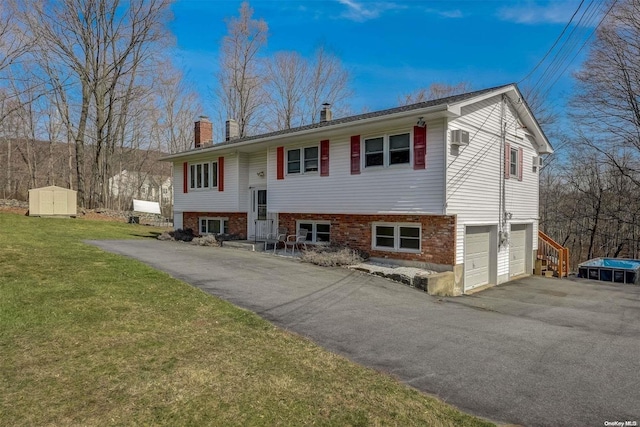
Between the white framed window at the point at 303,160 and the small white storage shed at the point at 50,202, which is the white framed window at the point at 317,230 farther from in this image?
the small white storage shed at the point at 50,202

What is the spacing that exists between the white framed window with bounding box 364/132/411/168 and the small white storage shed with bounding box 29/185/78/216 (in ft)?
74.5

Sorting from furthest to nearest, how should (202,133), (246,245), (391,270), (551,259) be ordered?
1. (202,133)
2. (551,259)
3. (246,245)
4. (391,270)

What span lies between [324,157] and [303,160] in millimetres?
1114

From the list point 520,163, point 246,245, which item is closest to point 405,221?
point 520,163

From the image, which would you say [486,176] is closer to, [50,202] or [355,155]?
[355,155]

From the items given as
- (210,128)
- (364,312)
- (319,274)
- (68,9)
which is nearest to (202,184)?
(210,128)

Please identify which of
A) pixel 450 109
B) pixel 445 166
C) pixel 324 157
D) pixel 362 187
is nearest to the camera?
pixel 450 109

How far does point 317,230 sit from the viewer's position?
567 inches

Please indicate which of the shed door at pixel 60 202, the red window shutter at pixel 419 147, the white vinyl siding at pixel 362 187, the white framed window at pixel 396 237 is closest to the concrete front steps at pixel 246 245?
the white vinyl siding at pixel 362 187

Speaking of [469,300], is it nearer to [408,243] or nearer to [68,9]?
[408,243]

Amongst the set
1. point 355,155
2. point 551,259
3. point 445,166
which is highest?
point 355,155

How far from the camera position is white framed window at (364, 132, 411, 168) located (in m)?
11.7

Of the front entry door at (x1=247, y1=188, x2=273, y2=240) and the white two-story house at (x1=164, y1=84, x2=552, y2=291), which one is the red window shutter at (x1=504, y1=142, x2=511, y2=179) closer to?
the white two-story house at (x1=164, y1=84, x2=552, y2=291)

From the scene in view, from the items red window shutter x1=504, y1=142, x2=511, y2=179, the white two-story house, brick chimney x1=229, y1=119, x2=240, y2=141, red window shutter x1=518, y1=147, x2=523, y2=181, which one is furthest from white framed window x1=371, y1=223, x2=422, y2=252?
brick chimney x1=229, y1=119, x2=240, y2=141
